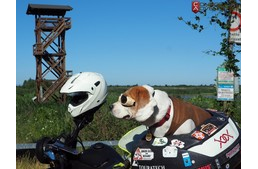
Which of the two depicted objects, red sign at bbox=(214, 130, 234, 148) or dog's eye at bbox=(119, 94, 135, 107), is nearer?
dog's eye at bbox=(119, 94, 135, 107)

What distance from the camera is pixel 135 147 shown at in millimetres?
3150

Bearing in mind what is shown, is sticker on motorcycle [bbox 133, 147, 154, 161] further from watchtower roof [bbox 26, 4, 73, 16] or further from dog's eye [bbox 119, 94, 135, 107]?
watchtower roof [bbox 26, 4, 73, 16]

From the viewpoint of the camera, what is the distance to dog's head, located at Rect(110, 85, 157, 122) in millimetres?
2900

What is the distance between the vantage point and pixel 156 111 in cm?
299

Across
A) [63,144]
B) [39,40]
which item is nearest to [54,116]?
[63,144]

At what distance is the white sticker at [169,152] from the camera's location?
296cm

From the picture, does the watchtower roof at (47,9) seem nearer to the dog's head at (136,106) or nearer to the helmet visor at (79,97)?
the helmet visor at (79,97)

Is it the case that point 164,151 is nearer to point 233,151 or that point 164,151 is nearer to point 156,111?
point 156,111

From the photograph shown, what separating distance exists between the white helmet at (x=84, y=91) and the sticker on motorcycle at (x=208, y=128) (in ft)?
2.70

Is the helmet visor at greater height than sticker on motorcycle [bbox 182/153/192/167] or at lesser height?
greater

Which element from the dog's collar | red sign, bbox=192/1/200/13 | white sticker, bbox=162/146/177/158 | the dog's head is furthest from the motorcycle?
red sign, bbox=192/1/200/13

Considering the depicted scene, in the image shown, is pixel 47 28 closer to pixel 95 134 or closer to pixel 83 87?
pixel 95 134

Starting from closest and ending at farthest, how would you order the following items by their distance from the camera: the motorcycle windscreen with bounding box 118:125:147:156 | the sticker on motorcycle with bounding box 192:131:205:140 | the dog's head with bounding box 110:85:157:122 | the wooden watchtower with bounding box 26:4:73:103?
the dog's head with bounding box 110:85:157:122, the sticker on motorcycle with bounding box 192:131:205:140, the motorcycle windscreen with bounding box 118:125:147:156, the wooden watchtower with bounding box 26:4:73:103
